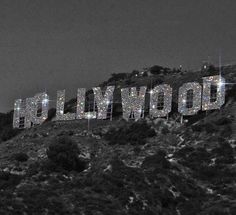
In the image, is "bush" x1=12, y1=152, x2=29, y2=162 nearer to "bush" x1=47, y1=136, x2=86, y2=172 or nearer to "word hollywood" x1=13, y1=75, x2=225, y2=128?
"bush" x1=47, y1=136, x2=86, y2=172

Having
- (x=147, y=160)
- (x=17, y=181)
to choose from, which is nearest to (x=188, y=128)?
(x=147, y=160)

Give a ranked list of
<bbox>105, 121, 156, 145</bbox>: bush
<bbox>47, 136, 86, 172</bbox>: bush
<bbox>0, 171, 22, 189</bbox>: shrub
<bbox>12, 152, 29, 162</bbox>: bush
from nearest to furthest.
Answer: <bbox>0, 171, 22, 189</bbox>: shrub < <bbox>47, 136, 86, 172</bbox>: bush < <bbox>12, 152, 29, 162</bbox>: bush < <bbox>105, 121, 156, 145</bbox>: bush

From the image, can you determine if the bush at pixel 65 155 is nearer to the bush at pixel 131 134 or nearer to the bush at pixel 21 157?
the bush at pixel 21 157

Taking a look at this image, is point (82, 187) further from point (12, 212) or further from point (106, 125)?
point (106, 125)

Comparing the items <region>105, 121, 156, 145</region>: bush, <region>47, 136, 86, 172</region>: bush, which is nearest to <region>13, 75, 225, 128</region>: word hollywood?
<region>105, 121, 156, 145</region>: bush

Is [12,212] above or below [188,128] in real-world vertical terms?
below
